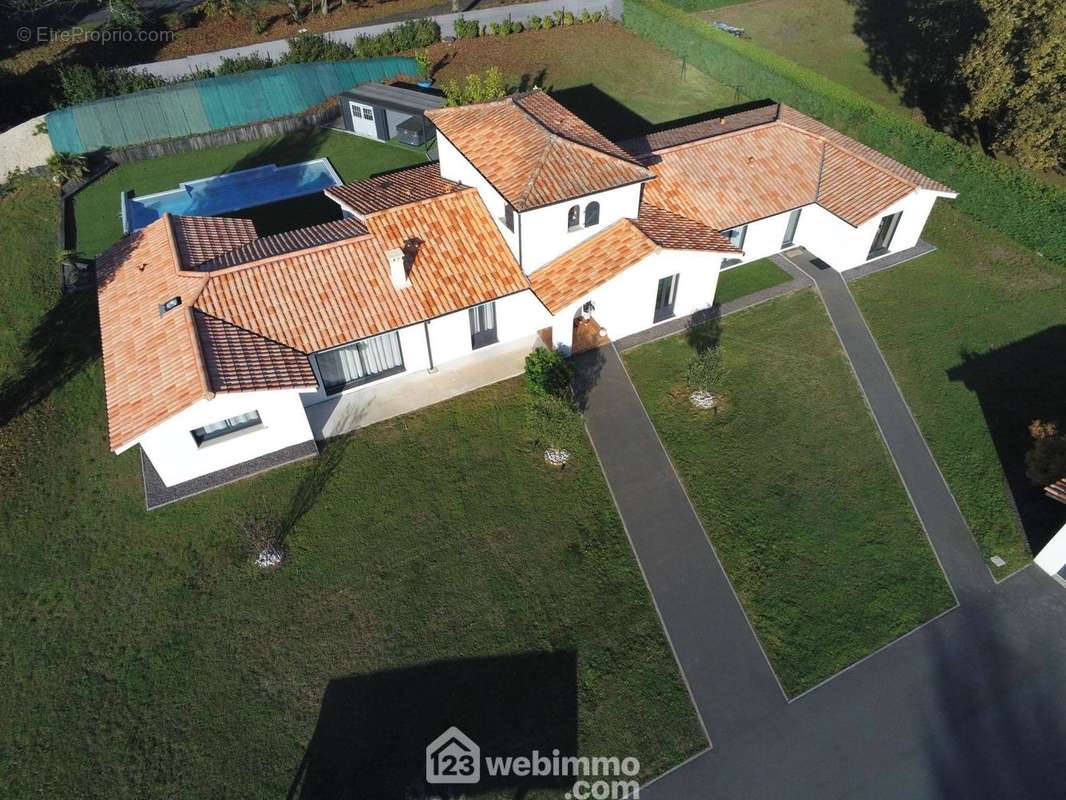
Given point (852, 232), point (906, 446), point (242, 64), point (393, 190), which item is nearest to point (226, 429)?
point (393, 190)

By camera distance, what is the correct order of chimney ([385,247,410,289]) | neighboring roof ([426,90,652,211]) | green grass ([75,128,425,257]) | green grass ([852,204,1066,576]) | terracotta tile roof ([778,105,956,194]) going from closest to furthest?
green grass ([852,204,1066,576]) → chimney ([385,247,410,289]) → neighboring roof ([426,90,652,211]) → terracotta tile roof ([778,105,956,194]) → green grass ([75,128,425,257])

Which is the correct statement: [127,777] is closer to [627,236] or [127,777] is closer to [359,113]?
[627,236]

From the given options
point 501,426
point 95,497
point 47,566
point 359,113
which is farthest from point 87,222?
point 501,426

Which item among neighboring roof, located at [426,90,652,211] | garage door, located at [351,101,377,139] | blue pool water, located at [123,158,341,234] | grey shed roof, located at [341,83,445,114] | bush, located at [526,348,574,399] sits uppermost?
neighboring roof, located at [426,90,652,211]

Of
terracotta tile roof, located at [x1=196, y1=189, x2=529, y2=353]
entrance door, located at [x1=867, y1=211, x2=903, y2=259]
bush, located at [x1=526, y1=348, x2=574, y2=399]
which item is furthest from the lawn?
bush, located at [x1=526, y1=348, x2=574, y2=399]

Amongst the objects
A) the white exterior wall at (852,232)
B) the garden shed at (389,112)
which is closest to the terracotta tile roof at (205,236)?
the garden shed at (389,112)

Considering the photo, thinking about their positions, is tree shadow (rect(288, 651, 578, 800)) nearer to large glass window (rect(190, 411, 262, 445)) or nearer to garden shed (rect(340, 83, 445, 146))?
large glass window (rect(190, 411, 262, 445))
